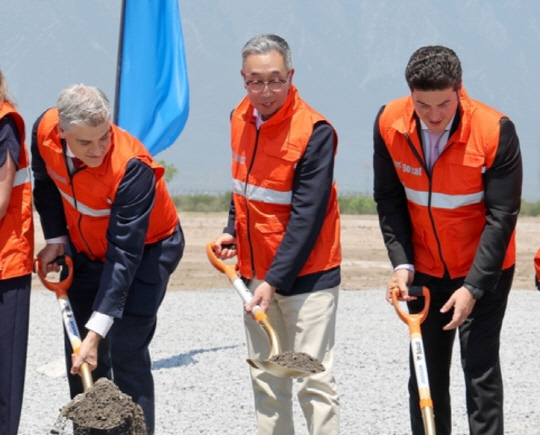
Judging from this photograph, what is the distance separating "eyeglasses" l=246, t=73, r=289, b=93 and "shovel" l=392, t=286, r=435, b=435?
0.90 m

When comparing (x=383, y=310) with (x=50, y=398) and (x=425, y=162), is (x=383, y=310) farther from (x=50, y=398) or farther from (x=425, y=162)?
(x=425, y=162)

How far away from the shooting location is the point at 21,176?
4250 mm

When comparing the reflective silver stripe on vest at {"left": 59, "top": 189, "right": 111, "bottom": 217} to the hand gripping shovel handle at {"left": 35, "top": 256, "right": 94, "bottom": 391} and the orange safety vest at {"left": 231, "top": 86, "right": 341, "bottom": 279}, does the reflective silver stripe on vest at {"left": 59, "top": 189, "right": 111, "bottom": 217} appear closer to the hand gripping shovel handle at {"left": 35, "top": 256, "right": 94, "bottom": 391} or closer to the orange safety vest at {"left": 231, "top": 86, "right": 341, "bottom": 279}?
the hand gripping shovel handle at {"left": 35, "top": 256, "right": 94, "bottom": 391}

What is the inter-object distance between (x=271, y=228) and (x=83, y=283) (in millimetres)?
814

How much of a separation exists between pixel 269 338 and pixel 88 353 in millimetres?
711

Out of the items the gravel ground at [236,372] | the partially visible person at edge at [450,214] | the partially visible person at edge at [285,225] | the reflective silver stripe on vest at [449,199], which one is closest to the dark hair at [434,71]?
the partially visible person at edge at [450,214]

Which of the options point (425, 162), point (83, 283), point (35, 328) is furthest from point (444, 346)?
point (35, 328)

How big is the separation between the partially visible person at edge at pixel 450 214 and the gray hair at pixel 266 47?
441 mm

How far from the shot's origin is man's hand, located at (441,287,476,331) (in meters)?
4.08

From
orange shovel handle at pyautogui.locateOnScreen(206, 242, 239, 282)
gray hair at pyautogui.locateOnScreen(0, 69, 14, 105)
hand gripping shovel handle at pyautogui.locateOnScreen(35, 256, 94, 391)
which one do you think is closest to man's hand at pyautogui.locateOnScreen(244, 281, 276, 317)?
orange shovel handle at pyautogui.locateOnScreen(206, 242, 239, 282)

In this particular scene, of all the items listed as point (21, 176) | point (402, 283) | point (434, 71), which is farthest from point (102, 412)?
point (434, 71)

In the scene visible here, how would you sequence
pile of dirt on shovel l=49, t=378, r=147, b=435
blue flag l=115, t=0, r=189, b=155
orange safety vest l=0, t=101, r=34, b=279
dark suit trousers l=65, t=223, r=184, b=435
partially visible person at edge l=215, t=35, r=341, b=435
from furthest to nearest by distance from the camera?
blue flag l=115, t=0, r=189, b=155, dark suit trousers l=65, t=223, r=184, b=435, partially visible person at edge l=215, t=35, r=341, b=435, orange safety vest l=0, t=101, r=34, b=279, pile of dirt on shovel l=49, t=378, r=147, b=435

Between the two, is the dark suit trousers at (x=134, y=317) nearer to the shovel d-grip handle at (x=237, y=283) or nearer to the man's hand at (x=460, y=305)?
the shovel d-grip handle at (x=237, y=283)

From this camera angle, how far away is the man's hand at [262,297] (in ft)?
14.3
